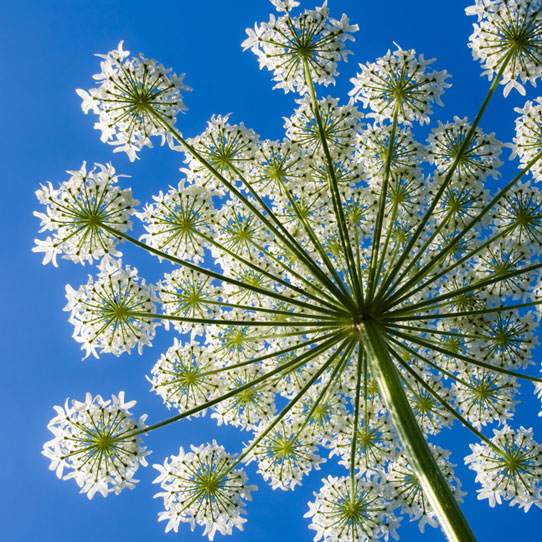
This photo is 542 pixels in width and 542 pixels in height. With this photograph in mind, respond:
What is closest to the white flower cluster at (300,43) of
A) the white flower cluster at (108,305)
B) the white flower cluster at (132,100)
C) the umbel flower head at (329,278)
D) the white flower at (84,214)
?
the umbel flower head at (329,278)

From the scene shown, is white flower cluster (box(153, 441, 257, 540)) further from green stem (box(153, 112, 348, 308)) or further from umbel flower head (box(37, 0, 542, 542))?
green stem (box(153, 112, 348, 308))

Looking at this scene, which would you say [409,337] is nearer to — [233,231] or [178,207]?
[233,231]

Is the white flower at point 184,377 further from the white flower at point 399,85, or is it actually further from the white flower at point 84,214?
the white flower at point 399,85

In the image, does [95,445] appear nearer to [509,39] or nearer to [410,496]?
[410,496]

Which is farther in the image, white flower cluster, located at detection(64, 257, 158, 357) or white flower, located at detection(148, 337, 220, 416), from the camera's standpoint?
white flower, located at detection(148, 337, 220, 416)

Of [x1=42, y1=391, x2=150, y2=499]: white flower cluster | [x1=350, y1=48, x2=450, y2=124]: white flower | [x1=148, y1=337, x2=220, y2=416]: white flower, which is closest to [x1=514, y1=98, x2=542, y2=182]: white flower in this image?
[x1=350, y1=48, x2=450, y2=124]: white flower

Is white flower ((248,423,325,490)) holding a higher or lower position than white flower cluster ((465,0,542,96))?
lower

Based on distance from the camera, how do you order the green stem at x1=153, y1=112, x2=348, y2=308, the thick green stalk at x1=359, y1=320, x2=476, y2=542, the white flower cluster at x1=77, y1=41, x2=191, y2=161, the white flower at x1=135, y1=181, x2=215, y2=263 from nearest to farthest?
the thick green stalk at x1=359, y1=320, x2=476, y2=542 → the green stem at x1=153, y1=112, x2=348, y2=308 → the white flower cluster at x1=77, y1=41, x2=191, y2=161 → the white flower at x1=135, y1=181, x2=215, y2=263
